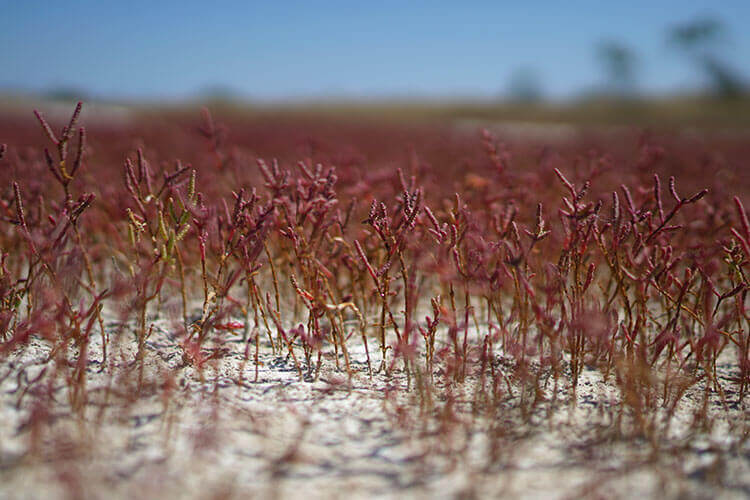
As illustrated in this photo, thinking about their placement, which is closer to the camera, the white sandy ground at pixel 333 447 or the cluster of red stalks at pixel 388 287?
the white sandy ground at pixel 333 447

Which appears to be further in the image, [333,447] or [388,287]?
[388,287]

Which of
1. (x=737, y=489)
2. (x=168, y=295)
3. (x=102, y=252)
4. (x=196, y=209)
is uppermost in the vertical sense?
(x=196, y=209)

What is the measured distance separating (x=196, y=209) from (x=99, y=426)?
773 millimetres

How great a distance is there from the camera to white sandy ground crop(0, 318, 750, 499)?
1.45 m

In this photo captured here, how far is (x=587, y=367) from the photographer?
2420 mm

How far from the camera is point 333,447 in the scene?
1.66 m

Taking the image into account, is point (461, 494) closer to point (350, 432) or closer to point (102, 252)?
point (350, 432)

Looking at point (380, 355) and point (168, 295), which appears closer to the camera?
point (380, 355)

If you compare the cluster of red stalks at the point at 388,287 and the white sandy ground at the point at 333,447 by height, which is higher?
the cluster of red stalks at the point at 388,287

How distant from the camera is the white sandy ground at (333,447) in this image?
145 centimetres

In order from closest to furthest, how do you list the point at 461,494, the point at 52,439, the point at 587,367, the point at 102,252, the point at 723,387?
the point at 461,494 → the point at 52,439 → the point at 723,387 → the point at 587,367 → the point at 102,252

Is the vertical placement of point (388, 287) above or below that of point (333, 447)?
above

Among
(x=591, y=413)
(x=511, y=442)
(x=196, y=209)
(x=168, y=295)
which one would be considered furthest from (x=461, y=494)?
(x=168, y=295)

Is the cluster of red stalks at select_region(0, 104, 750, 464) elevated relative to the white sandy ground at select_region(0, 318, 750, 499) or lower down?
elevated
